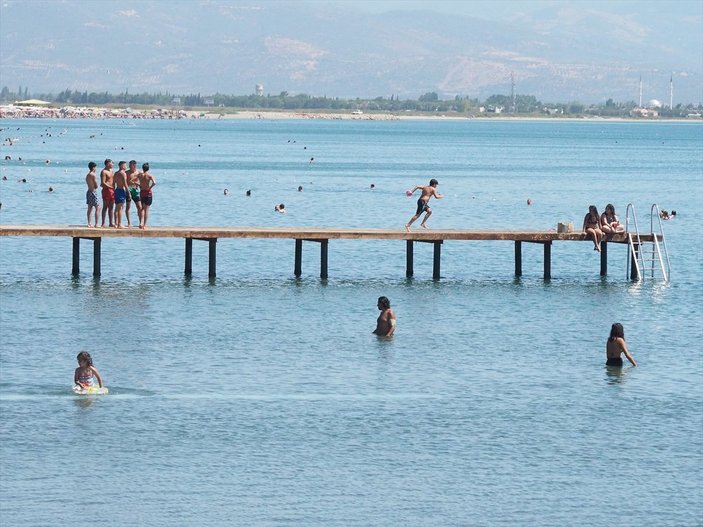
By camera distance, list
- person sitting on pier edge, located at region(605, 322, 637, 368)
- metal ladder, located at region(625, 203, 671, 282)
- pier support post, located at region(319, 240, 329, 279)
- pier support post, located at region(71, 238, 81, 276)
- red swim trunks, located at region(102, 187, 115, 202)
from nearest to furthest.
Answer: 1. person sitting on pier edge, located at region(605, 322, 637, 368)
2. red swim trunks, located at region(102, 187, 115, 202)
3. pier support post, located at region(71, 238, 81, 276)
4. pier support post, located at region(319, 240, 329, 279)
5. metal ladder, located at region(625, 203, 671, 282)

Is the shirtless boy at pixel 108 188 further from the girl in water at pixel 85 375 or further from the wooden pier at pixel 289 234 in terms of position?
the girl in water at pixel 85 375

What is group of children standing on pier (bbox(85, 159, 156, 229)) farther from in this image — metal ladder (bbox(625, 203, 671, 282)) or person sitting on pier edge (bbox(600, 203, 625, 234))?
metal ladder (bbox(625, 203, 671, 282))

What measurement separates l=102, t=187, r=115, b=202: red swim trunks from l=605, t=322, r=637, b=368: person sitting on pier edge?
1902cm

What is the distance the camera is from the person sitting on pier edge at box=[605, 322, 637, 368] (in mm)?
35938

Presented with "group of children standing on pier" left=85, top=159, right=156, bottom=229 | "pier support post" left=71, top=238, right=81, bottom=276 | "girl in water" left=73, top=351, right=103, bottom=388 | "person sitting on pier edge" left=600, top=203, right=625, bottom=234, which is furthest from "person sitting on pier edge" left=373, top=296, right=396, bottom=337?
"pier support post" left=71, top=238, right=81, bottom=276

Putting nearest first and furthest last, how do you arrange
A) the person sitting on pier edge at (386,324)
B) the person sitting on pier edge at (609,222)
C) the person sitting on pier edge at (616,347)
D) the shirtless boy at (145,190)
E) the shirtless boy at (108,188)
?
1. the person sitting on pier edge at (616,347)
2. the person sitting on pier edge at (386,324)
3. the shirtless boy at (108,188)
4. the shirtless boy at (145,190)
5. the person sitting on pier edge at (609,222)

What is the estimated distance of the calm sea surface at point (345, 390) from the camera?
2539cm

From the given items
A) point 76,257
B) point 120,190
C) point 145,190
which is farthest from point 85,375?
point 76,257

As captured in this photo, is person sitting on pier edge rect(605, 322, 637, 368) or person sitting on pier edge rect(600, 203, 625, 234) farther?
person sitting on pier edge rect(600, 203, 625, 234)

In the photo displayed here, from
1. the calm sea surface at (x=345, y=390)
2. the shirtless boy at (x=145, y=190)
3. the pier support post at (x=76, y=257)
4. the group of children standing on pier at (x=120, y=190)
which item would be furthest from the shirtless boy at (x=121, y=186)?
the calm sea surface at (x=345, y=390)

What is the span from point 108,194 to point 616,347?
19539 millimetres

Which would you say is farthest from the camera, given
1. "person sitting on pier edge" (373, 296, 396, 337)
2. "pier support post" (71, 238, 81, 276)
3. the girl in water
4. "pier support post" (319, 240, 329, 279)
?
"pier support post" (319, 240, 329, 279)

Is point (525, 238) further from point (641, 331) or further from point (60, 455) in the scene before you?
point (60, 455)

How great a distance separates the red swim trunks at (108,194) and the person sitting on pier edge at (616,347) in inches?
749
